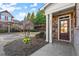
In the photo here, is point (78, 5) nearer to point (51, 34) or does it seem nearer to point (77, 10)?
point (77, 10)

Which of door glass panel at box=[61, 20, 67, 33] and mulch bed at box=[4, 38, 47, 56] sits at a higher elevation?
door glass panel at box=[61, 20, 67, 33]

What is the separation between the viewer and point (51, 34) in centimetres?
293

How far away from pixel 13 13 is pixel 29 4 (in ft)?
0.86

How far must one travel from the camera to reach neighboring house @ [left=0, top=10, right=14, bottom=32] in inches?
113

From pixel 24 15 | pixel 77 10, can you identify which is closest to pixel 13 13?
pixel 24 15

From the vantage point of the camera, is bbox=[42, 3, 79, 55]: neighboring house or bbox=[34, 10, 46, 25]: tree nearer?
bbox=[42, 3, 79, 55]: neighboring house

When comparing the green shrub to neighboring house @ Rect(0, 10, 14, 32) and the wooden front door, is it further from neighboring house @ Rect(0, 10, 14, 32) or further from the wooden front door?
the wooden front door

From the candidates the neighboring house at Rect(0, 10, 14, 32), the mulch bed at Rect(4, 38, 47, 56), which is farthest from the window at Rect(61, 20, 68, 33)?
the neighboring house at Rect(0, 10, 14, 32)

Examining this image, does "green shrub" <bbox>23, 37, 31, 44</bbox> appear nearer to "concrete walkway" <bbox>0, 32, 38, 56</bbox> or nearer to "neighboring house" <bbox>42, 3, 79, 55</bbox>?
"concrete walkway" <bbox>0, 32, 38, 56</bbox>

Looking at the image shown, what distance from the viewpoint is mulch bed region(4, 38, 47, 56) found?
285 cm

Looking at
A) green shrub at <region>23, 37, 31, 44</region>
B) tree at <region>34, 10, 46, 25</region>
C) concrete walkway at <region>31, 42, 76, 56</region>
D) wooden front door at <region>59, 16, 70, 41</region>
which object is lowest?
concrete walkway at <region>31, 42, 76, 56</region>

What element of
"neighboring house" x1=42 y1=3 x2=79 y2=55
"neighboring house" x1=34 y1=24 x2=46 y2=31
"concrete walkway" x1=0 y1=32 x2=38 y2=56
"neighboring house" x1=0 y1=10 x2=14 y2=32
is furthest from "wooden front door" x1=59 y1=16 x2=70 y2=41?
"neighboring house" x1=0 y1=10 x2=14 y2=32

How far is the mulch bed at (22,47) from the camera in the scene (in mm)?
2846

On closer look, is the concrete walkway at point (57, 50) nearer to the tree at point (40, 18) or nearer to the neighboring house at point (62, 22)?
the neighboring house at point (62, 22)
